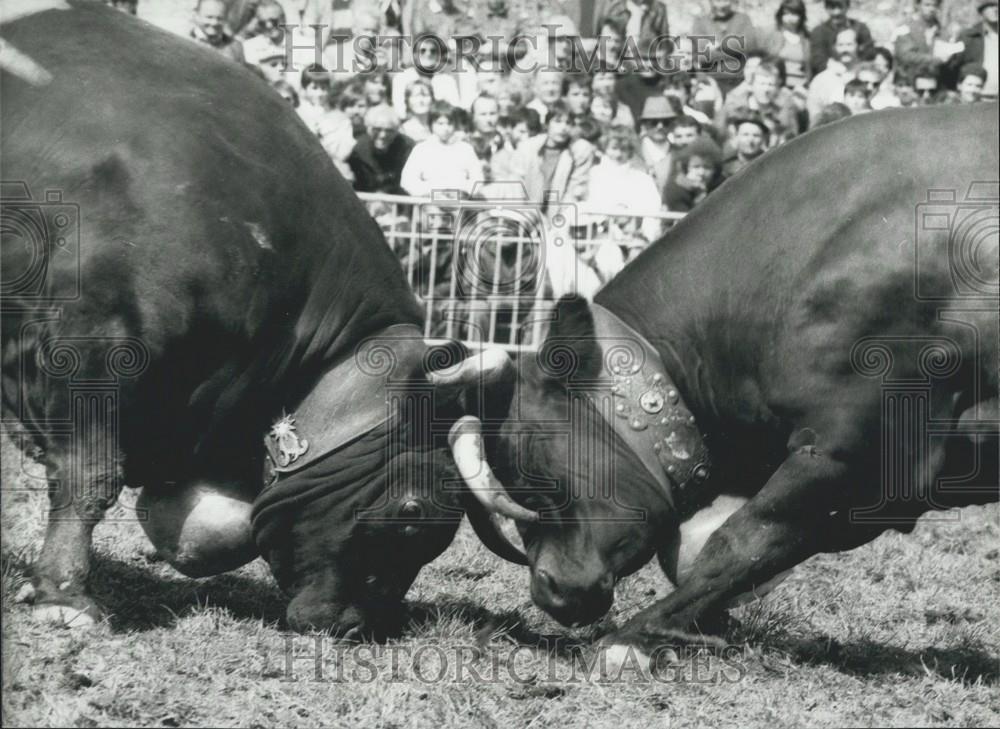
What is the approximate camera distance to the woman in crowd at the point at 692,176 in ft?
37.9

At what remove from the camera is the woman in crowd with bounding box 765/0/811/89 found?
45.4 feet

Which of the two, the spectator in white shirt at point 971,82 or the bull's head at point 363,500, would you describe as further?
the spectator in white shirt at point 971,82

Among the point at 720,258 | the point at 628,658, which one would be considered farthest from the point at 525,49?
the point at 628,658

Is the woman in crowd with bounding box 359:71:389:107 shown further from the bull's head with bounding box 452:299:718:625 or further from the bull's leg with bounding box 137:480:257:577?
the bull's head with bounding box 452:299:718:625

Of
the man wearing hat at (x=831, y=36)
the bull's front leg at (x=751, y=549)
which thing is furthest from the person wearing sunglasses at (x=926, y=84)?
the bull's front leg at (x=751, y=549)

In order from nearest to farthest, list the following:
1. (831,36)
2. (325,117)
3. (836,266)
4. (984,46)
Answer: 1. (836,266)
2. (325,117)
3. (831,36)
4. (984,46)

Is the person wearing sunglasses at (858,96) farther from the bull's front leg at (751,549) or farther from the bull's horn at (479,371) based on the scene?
the bull's horn at (479,371)

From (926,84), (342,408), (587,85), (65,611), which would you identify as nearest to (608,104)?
(587,85)

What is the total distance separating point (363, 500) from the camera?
18.9 feet

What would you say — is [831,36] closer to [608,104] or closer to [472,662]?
[608,104]

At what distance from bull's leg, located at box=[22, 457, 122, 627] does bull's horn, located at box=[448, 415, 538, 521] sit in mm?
1440

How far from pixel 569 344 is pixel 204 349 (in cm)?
147

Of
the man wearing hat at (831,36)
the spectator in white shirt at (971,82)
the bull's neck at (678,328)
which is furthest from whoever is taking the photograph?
the man wearing hat at (831,36)

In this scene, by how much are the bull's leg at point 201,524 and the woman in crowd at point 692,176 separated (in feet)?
20.4
